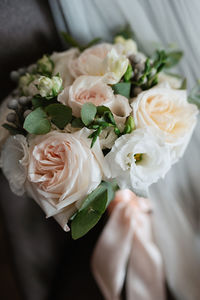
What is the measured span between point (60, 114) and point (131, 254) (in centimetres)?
63

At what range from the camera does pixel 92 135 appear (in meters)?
0.45

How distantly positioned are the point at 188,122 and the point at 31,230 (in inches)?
24.7

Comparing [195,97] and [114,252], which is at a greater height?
[195,97]

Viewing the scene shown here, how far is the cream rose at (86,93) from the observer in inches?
18.9

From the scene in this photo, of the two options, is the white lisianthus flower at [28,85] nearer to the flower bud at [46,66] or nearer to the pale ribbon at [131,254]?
the flower bud at [46,66]

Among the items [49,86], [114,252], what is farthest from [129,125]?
[114,252]

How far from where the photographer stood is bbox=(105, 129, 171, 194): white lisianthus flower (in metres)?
0.44

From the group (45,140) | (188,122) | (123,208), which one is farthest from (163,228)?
(45,140)

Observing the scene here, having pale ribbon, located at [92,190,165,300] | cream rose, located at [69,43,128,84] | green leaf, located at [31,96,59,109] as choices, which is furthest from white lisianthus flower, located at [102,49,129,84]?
pale ribbon, located at [92,190,165,300]

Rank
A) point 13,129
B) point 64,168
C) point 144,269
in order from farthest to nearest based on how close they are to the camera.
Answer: point 144,269
point 13,129
point 64,168

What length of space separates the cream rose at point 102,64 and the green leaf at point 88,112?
7cm

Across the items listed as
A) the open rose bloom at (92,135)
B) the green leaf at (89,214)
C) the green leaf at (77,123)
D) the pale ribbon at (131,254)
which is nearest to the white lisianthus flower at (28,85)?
the open rose bloom at (92,135)

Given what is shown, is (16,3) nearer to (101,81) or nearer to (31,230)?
(101,81)

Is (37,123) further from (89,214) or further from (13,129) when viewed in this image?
(89,214)
